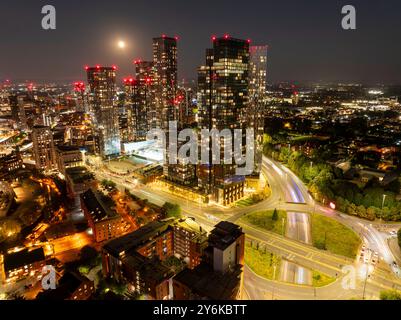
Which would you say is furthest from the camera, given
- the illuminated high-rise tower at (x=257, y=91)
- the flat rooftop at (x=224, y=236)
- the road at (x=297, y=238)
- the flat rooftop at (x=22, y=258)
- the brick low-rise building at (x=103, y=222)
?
the illuminated high-rise tower at (x=257, y=91)

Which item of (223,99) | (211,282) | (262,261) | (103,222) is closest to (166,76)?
(223,99)

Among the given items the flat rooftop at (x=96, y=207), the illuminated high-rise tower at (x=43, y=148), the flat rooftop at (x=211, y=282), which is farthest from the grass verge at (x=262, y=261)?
the illuminated high-rise tower at (x=43, y=148)

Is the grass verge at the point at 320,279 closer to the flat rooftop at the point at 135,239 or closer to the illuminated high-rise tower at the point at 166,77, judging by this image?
the flat rooftop at the point at 135,239

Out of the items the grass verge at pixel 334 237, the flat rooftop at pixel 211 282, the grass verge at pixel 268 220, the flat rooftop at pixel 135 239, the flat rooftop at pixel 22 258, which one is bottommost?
the flat rooftop at pixel 22 258

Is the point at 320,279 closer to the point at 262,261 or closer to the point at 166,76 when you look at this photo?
the point at 262,261
